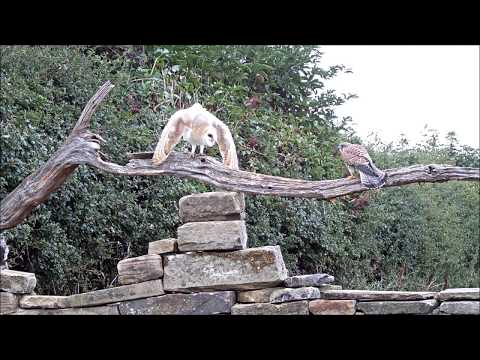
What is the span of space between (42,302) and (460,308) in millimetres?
2440

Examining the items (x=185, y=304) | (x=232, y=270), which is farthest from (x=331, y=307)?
(x=185, y=304)

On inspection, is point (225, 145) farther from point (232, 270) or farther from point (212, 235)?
point (232, 270)

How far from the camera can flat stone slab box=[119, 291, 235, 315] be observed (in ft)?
15.2

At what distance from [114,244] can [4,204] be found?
1.68 meters

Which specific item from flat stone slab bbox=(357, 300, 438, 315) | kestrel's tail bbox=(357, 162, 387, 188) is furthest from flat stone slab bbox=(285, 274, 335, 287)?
kestrel's tail bbox=(357, 162, 387, 188)

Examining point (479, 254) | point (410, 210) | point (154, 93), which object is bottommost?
point (479, 254)

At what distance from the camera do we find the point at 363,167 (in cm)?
418

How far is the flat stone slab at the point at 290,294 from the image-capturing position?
464 centimetres

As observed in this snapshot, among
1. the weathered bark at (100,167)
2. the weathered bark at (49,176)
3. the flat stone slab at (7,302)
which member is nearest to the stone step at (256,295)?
the weathered bark at (100,167)

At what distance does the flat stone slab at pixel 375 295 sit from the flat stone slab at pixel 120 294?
102cm

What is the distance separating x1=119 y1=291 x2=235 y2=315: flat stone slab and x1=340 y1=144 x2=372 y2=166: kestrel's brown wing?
3.51 feet
